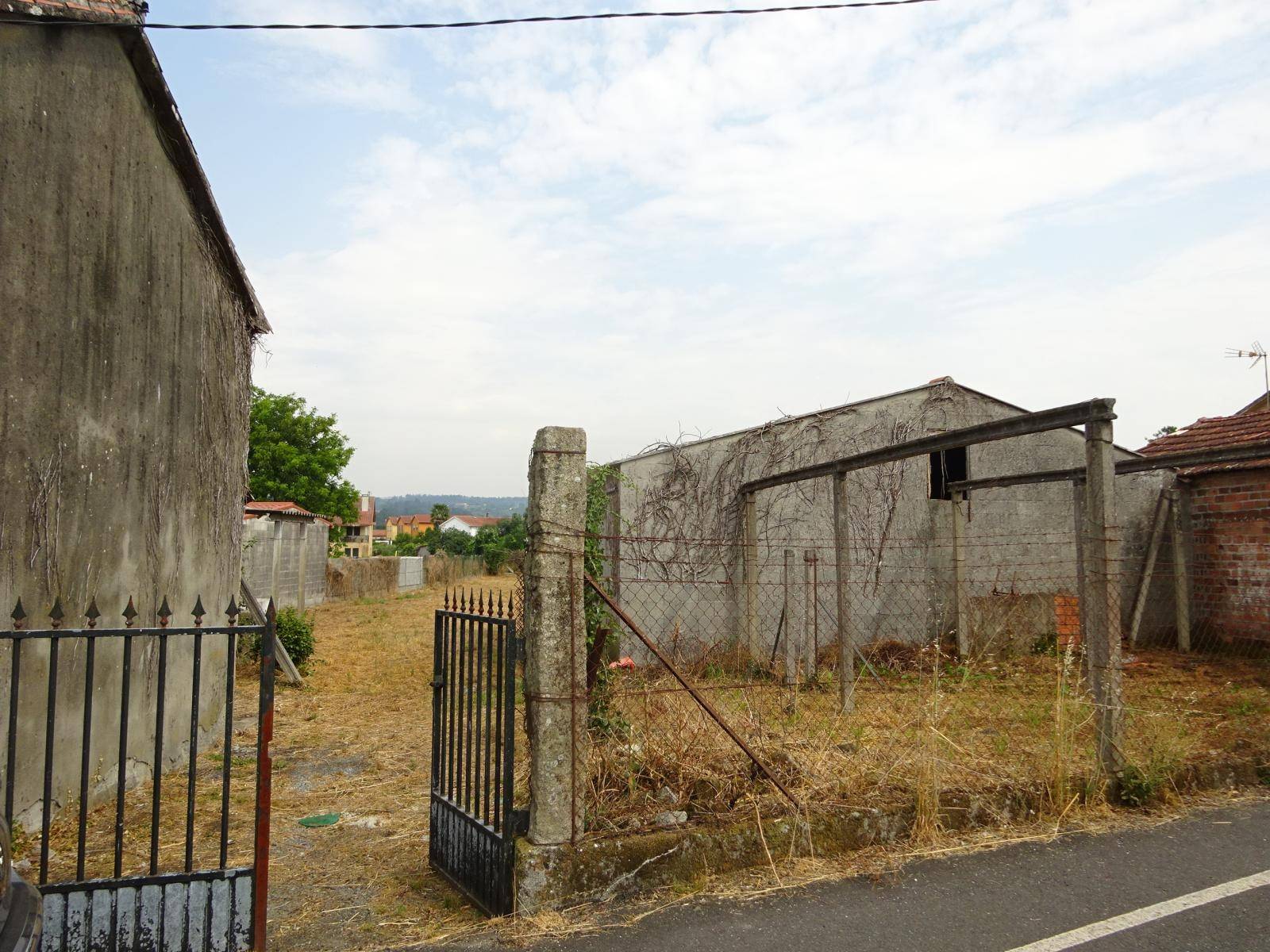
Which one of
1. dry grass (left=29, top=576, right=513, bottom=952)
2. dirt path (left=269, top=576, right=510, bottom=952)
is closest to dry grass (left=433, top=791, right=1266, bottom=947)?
dry grass (left=29, top=576, right=513, bottom=952)

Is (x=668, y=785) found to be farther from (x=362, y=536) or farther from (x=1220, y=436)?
(x=362, y=536)

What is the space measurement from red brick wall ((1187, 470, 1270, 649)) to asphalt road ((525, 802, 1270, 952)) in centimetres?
767

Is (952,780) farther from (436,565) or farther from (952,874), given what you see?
(436,565)

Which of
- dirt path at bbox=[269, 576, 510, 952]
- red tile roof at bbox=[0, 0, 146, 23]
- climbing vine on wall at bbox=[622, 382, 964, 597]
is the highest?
red tile roof at bbox=[0, 0, 146, 23]

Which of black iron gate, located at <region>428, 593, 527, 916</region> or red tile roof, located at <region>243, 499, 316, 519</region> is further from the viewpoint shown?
red tile roof, located at <region>243, 499, 316, 519</region>

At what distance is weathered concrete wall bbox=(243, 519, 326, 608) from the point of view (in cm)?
1579

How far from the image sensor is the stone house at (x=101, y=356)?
5.06 m

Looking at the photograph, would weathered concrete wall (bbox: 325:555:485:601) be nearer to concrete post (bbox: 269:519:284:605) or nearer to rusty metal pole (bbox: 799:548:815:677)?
concrete post (bbox: 269:519:284:605)

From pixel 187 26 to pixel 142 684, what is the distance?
4.73m

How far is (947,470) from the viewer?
12227 millimetres

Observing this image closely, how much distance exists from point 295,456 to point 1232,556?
36.7 metres

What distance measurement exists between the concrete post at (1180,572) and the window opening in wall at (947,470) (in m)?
2.86

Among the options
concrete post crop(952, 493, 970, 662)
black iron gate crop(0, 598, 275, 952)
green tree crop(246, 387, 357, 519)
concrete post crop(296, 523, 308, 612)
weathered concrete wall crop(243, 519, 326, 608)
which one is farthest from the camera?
green tree crop(246, 387, 357, 519)

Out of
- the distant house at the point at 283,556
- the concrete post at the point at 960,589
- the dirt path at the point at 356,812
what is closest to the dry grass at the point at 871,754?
the dirt path at the point at 356,812
